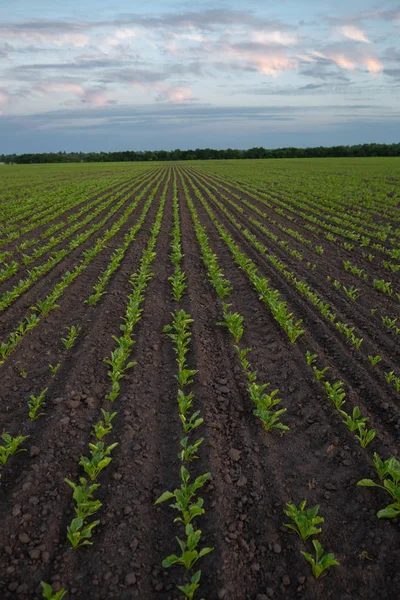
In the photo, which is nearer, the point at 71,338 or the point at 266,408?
the point at 266,408

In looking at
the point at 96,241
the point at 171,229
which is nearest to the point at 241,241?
the point at 171,229

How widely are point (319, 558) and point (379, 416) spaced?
84.2 inches

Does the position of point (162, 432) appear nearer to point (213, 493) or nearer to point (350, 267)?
point (213, 493)

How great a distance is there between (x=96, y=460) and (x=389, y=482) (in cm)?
280

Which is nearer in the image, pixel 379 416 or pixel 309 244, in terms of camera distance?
pixel 379 416

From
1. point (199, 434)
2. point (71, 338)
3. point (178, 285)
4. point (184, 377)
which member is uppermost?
point (178, 285)

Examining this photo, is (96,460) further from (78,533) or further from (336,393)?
(336,393)

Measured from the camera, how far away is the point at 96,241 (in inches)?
551

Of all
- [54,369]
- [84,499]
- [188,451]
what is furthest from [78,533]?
[54,369]

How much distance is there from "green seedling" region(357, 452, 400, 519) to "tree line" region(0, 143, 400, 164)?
372 ft

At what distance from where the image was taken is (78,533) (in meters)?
3.34

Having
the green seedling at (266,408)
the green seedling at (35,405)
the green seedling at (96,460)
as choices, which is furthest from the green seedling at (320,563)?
the green seedling at (35,405)

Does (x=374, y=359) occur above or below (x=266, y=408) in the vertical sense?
above

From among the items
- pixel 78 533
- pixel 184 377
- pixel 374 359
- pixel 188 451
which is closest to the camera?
→ pixel 78 533
